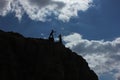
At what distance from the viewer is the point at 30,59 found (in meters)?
90.2

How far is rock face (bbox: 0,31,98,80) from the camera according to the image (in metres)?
86.1

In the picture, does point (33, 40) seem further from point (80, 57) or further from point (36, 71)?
point (80, 57)

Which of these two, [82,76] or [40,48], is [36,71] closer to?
[40,48]

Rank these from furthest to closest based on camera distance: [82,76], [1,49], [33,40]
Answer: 1. [82,76]
2. [33,40]
3. [1,49]

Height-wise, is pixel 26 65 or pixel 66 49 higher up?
pixel 66 49

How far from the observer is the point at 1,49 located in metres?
86.1

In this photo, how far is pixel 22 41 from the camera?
9019 cm

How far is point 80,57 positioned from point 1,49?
78.8ft

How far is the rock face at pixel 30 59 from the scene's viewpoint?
86.1 m

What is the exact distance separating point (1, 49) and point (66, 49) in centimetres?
1826

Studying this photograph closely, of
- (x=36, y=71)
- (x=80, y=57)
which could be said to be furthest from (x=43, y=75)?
(x=80, y=57)

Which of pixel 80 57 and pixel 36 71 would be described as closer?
pixel 36 71

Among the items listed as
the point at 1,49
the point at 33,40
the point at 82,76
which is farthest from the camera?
the point at 82,76

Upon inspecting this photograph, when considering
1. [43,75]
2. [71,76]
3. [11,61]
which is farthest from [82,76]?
[11,61]
